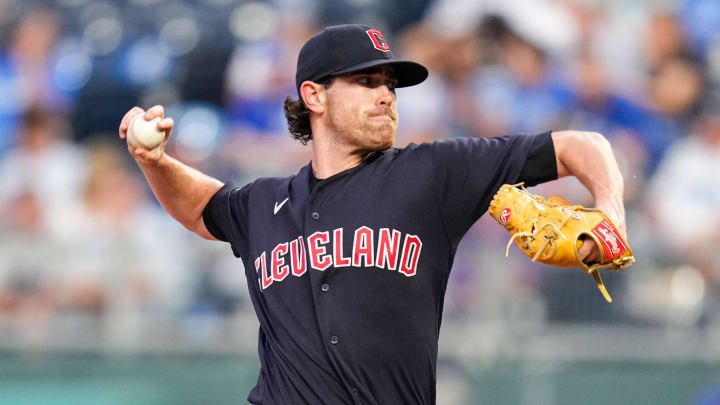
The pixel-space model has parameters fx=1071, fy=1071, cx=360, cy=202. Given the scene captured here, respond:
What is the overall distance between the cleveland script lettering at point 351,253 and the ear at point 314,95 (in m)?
0.46

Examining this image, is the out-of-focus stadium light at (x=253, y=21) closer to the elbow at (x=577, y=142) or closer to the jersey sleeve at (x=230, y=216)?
the jersey sleeve at (x=230, y=216)

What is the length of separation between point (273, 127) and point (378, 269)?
5.17 meters

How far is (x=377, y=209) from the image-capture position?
3.37 m

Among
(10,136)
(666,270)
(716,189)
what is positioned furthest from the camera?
(10,136)

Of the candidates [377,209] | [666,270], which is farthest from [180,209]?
[666,270]

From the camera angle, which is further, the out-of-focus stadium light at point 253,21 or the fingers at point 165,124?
the out-of-focus stadium light at point 253,21

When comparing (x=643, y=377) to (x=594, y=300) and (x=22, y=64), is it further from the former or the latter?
(x=22, y=64)

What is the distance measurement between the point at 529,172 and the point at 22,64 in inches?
259

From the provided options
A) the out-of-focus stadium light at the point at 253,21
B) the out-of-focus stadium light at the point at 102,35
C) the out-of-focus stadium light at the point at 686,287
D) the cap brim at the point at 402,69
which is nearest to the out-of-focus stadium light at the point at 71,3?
the out-of-focus stadium light at the point at 102,35

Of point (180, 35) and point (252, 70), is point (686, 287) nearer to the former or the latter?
point (252, 70)

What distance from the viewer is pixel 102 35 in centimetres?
951

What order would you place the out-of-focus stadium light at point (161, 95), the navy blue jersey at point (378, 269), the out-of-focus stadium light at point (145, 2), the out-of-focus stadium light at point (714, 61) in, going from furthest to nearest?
the out-of-focus stadium light at point (145, 2)
the out-of-focus stadium light at point (161, 95)
the out-of-focus stadium light at point (714, 61)
the navy blue jersey at point (378, 269)

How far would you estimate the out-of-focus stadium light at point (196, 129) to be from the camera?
26.8 feet

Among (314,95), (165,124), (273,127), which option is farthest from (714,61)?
(165,124)
